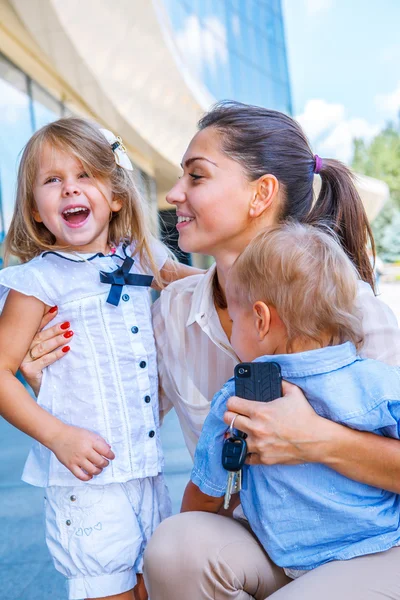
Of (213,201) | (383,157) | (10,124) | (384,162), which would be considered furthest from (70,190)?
(383,157)

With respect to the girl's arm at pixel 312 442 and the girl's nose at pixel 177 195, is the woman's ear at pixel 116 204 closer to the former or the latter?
the girl's nose at pixel 177 195

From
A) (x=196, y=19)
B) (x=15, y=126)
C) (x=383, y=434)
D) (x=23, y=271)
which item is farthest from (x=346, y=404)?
(x=196, y=19)

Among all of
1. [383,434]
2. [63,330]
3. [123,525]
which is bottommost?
[123,525]

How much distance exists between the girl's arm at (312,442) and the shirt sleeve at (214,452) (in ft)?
0.32

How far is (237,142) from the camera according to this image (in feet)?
6.77

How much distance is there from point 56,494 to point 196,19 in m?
20.0

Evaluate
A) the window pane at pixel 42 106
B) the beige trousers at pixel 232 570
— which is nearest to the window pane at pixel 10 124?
the window pane at pixel 42 106

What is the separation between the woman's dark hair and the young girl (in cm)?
44

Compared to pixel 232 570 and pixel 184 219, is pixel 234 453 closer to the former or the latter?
pixel 232 570

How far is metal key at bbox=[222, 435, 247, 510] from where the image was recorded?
1.43 meters

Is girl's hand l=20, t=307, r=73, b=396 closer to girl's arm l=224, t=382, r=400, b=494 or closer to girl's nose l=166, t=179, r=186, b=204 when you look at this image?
girl's nose l=166, t=179, r=186, b=204

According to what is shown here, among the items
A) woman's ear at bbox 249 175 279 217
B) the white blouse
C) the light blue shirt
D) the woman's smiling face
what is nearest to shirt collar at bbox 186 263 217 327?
the white blouse

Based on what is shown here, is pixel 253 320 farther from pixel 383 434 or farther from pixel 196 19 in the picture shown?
pixel 196 19

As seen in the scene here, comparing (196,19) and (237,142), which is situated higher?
(196,19)
